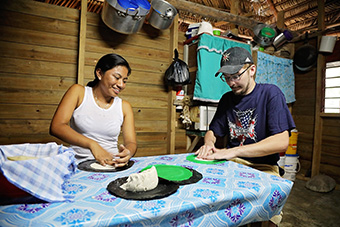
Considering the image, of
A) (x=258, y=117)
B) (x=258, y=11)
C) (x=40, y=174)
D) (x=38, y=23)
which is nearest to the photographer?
(x=40, y=174)

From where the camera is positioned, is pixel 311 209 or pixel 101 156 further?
pixel 311 209

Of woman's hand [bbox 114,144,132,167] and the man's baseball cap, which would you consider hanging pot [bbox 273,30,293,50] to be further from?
woman's hand [bbox 114,144,132,167]

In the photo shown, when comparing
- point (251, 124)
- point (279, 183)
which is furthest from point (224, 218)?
point (251, 124)

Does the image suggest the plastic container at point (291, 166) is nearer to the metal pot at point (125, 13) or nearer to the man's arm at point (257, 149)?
the man's arm at point (257, 149)

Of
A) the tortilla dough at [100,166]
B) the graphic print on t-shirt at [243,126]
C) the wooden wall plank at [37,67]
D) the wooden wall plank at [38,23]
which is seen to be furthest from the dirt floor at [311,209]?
the wooden wall plank at [38,23]

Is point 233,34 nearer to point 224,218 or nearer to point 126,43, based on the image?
point 126,43

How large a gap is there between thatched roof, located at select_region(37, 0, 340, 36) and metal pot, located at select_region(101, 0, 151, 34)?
824mm

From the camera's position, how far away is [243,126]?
1.86 metres

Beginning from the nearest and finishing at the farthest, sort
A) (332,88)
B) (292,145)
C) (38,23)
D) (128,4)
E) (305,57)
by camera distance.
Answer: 1. (128,4)
2. (38,23)
3. (332,88)
4. (292,145)
5. (305,57)

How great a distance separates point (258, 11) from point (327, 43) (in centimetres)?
138

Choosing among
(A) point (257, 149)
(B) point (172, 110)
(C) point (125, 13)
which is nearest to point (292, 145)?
(B) point (172, 110)

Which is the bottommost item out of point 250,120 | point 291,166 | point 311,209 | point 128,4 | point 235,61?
point 311,209

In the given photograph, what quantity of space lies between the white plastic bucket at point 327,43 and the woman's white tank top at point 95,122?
388cm

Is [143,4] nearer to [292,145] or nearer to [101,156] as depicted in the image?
[101,156]
